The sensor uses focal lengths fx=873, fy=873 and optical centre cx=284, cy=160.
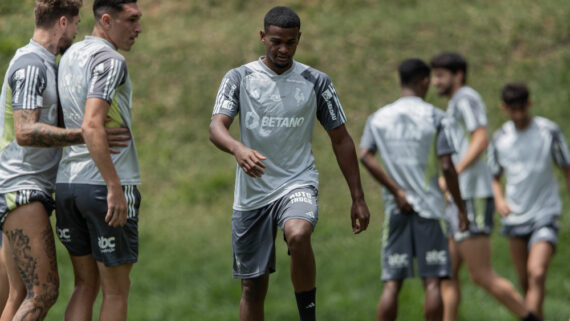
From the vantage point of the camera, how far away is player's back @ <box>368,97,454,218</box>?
869 cm

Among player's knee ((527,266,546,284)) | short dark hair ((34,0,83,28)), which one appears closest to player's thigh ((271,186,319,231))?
short dark hair ((34,0,83,28))

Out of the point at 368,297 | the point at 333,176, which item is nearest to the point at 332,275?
the point at 368,297

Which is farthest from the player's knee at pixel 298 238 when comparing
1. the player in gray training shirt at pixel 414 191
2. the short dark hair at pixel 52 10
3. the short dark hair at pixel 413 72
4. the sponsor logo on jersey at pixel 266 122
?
the short dark hair at pixel 413 72

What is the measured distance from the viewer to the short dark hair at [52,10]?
632cm

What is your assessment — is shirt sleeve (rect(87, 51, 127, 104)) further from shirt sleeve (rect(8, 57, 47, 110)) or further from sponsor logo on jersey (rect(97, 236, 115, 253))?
sponsor logo on jersey (rect(97, 236, 115, 253))

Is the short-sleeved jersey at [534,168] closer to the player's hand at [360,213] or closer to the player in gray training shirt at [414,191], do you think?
the player in gray training shirt at [414,191]

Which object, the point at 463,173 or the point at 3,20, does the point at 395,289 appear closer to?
the point at 463,173

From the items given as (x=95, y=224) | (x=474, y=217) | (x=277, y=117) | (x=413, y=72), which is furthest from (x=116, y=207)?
(x=474, y=217)

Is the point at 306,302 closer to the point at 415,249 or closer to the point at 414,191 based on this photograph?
the point at 415,249

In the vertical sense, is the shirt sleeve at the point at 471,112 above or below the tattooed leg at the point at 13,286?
above

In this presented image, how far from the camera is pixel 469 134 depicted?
10039 millimetres

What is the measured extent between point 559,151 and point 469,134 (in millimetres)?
1350

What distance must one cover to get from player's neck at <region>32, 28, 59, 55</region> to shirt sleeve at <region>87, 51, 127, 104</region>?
1.58 ft

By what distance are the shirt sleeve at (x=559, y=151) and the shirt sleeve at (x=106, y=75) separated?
632 cm
